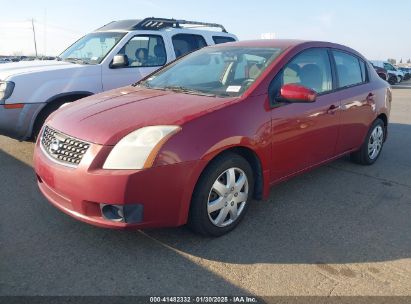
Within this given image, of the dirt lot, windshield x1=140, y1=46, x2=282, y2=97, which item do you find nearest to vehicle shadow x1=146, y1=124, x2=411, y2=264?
the dirt lot

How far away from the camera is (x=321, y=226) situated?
3.42 meters

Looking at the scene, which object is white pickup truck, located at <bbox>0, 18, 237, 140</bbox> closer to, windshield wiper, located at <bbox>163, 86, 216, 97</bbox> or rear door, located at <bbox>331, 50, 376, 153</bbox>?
windshield wiper, located at <bbox>163, 86, 216, 97</bbox>

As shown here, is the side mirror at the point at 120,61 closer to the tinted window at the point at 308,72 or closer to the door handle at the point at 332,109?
the tinted window at the point at 308,72

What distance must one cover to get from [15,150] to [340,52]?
471cm

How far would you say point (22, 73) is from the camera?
4.98 metres

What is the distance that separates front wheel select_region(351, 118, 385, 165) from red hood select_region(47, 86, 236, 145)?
2.77m

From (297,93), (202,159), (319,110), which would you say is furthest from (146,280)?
(319,110)

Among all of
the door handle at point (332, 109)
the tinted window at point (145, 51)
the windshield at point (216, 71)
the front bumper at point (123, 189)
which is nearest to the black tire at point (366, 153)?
the door handle at point (332, 109)

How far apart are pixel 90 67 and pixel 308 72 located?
10.7ft

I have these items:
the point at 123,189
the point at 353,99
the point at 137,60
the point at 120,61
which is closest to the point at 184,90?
the point at 123,189

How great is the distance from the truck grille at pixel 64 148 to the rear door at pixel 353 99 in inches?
116

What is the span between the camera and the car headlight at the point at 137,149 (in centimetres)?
260

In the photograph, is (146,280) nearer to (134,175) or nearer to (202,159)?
(134,175)

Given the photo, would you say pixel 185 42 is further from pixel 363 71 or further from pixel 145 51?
pixel 363 71
